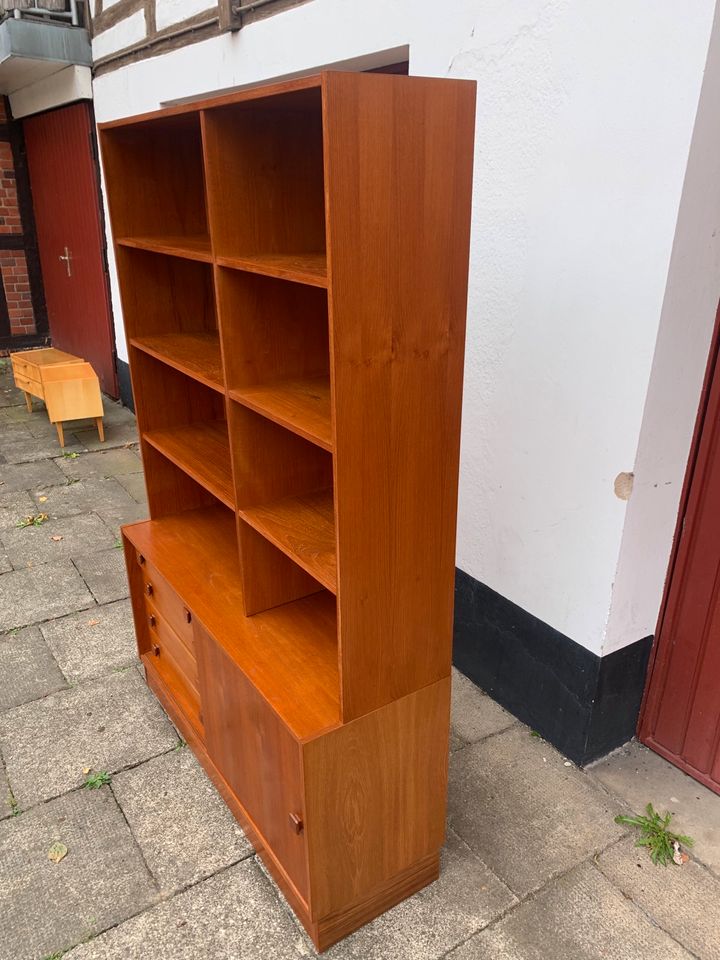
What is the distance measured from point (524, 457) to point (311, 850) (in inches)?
59.3

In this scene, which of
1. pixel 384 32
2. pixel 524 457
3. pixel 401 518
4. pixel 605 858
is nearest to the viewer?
pixel 401 518

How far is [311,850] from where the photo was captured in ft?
6.29

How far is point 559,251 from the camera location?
237 cm

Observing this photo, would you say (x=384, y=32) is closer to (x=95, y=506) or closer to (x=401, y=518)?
(x=401, y=518)

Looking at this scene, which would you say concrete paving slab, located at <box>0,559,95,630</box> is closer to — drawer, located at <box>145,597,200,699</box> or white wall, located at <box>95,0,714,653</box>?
drawer, located at <box>145,597,200,699</box>

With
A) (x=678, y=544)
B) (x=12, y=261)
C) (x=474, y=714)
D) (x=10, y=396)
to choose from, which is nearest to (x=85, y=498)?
(x=10, y=396)

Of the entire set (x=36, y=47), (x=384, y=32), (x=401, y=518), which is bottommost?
(x=401, y=518)

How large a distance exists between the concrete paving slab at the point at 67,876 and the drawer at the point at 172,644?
490mm

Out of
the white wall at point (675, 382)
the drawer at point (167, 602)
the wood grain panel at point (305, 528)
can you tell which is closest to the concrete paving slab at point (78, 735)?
the drawer at point (167, 602)

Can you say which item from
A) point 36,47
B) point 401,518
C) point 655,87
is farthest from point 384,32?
point 36,47

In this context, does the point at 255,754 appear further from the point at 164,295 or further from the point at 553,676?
the point at 164,295

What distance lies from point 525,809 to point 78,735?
1747 mm

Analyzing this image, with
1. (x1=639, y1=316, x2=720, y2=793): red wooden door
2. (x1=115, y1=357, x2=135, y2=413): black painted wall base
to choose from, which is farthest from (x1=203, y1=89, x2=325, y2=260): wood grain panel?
(x1=115, y1=357, x2=135, y2=413): black painted wall base

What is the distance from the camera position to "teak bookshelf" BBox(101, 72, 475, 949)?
1516 millimetres
